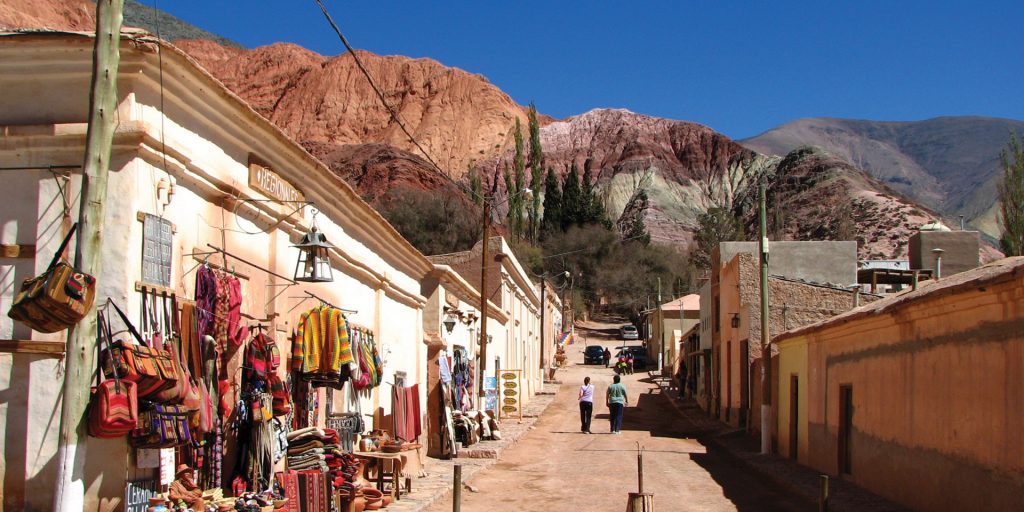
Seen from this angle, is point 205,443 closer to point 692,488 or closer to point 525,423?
point 692,488

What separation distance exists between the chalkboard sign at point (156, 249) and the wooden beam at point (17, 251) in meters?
0.92

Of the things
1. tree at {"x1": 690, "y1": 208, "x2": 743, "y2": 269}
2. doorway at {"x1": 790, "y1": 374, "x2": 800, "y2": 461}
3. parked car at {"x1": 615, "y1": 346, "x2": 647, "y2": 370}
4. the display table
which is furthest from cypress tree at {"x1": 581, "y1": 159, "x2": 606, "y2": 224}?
the display table

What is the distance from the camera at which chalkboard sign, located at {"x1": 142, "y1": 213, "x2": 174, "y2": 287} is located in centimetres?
900

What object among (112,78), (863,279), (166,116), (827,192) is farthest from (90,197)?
(827,192)

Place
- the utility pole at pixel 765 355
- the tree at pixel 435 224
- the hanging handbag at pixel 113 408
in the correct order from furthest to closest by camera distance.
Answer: the tree at pixel 435 224
the utility pole at pixel 765 355
the hanging handbag at pixel 113 408

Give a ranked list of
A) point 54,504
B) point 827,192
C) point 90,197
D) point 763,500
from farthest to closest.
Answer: point 827,192, point 763,500, point 54,504, point 90,197

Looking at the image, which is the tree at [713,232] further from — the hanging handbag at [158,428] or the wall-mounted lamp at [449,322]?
the hanging handbag at [158,428]

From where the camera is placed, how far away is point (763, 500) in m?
15.6

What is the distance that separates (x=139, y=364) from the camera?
827 centimetres

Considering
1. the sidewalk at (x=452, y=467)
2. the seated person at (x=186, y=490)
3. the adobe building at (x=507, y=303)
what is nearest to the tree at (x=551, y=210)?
the adobe building at (x=507, y=303)

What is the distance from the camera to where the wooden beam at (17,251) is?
28.7 feet

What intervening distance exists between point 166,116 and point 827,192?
10769 centimetres

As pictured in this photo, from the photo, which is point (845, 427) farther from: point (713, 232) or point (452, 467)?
point (713, 232)

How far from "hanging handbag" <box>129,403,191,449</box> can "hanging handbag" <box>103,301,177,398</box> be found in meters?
0.21
